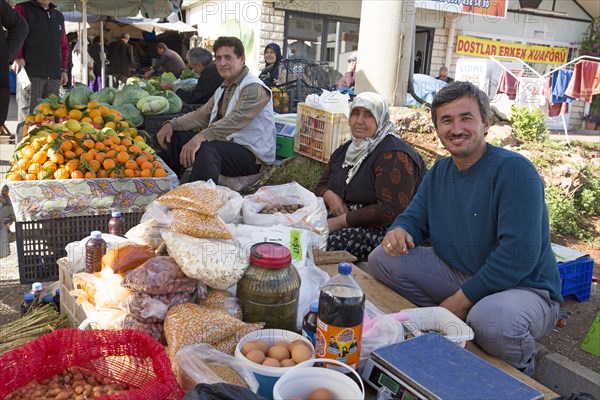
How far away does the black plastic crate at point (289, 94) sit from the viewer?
637 centimetres

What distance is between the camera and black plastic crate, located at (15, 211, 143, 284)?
305 cm

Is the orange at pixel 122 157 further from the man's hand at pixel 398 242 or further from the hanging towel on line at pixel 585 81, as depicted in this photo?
the hanging towel on line at pixel 585 81

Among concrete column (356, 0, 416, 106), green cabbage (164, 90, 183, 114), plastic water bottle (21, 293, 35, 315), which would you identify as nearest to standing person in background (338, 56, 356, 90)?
concrete column (356, 0, 416, 106)

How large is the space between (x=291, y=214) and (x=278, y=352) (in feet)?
4.60

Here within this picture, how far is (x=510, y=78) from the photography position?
10.3m

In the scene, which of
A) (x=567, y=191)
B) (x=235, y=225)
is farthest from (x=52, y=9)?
(x=567, y=191)

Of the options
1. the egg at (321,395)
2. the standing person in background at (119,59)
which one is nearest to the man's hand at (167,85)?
the egg at (321,395)

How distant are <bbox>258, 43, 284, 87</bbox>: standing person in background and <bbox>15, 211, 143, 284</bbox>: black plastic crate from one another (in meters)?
4.16

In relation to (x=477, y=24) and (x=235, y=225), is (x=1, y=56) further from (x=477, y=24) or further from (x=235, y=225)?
(x=477, y=24)

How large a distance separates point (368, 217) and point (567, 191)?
434 centimetres

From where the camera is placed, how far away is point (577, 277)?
3939 mm

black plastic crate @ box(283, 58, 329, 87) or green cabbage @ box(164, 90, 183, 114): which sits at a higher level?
black plastic crate @ box(283, 58, 329, 87)

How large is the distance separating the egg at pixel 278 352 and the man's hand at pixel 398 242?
1136 mm

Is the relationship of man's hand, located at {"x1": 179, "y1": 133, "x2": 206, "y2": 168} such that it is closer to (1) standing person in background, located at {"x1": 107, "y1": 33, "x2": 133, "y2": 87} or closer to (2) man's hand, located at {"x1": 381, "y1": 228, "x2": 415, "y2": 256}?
(2) man's hand, located at {"x1": 381, "y1": 228, "x2": 415, "y2": 256}
